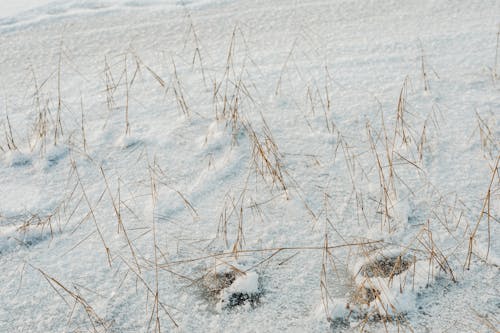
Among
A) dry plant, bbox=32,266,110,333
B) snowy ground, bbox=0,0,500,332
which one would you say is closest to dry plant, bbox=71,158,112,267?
snowy ground, bbox=0,0,500,332

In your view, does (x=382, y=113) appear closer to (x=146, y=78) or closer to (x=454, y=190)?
(x=454, y=190)

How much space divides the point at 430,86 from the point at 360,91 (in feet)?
1.11

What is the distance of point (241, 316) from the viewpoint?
1368 mm

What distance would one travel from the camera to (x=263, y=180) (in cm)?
186

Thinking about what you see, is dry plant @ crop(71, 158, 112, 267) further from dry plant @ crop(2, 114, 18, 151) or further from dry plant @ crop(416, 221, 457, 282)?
dry plant @ crop(416, 221, 457, 282)

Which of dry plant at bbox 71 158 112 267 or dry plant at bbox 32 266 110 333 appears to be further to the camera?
dry plant at bbox 71 158 112 267

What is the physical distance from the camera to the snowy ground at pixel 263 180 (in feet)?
4.59

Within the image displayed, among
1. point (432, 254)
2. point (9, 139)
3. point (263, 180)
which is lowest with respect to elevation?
point (432, 254)

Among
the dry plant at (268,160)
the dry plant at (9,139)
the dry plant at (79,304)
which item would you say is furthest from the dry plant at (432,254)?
the dry plant at (9,139)

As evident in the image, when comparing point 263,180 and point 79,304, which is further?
point 263,180

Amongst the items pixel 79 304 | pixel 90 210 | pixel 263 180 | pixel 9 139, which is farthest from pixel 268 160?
pixel 9 139

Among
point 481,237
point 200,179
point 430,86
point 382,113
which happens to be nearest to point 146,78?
point 200,179

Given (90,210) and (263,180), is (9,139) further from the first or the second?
(263,180)

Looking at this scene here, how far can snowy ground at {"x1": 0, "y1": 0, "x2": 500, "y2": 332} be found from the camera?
140cm
